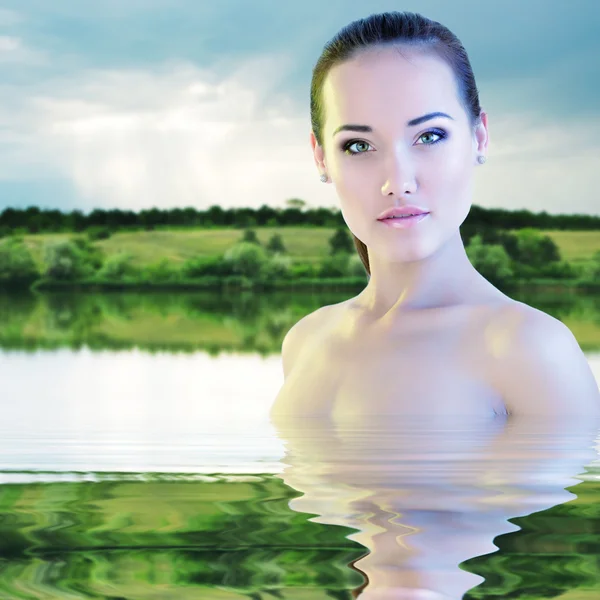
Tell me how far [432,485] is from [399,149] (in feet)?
1.31

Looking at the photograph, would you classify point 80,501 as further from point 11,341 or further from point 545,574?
point 11,341

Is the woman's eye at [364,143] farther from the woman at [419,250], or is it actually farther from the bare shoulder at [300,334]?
the bare shoulder at [300,334]

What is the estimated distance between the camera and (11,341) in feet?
10.9

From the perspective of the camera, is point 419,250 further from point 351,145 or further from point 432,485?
point 432,485

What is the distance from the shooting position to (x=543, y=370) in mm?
1009

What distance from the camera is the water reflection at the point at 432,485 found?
0.59 metres

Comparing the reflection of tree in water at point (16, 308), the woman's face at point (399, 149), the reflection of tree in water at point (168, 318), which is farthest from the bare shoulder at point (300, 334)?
the reflection of tree in water at point (16, 308)

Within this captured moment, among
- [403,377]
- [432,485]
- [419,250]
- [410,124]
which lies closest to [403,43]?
[410,124]

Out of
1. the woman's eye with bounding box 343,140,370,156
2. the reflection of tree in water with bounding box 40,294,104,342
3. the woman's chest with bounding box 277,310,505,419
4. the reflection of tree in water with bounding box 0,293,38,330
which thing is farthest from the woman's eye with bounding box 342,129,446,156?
the reflection of tree in water with bounding box 0,293,38,330

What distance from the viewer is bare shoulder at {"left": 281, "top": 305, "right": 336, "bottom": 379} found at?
4.33 feet

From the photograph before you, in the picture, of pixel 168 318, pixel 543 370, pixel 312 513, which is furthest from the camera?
pixel 168 318

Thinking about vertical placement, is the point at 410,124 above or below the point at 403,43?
below

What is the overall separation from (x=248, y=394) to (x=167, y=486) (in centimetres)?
108

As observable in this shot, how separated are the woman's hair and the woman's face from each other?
2 centimetres
